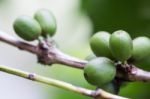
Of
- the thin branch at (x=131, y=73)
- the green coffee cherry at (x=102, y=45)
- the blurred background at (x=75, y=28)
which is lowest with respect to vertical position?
the blurred background at (x=75, y=28)

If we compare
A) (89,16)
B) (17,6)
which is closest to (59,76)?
(89,16)

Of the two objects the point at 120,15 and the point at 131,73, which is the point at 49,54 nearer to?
the point at 131,73

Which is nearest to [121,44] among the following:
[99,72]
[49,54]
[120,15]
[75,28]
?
[99,72]

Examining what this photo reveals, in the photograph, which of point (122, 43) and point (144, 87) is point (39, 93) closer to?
point (144, 87)

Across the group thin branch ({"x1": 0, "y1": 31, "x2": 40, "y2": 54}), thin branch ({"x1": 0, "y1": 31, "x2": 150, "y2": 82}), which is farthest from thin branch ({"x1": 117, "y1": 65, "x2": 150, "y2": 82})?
thin branch ({"x1": 0, "y1": 31, "x2": 40, "y2": 54})

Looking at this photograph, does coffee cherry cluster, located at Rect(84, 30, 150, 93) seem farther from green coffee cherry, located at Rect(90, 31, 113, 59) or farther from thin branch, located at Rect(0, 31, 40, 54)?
thin branch, located at Rect(0, 31, 40, 54)

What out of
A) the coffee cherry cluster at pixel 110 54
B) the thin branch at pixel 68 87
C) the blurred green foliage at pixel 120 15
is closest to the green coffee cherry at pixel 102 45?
the coffee cherry cluster at pixel 110 54

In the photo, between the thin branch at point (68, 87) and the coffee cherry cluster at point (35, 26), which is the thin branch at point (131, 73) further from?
the coffee cherry cluster at point (35, 26)
